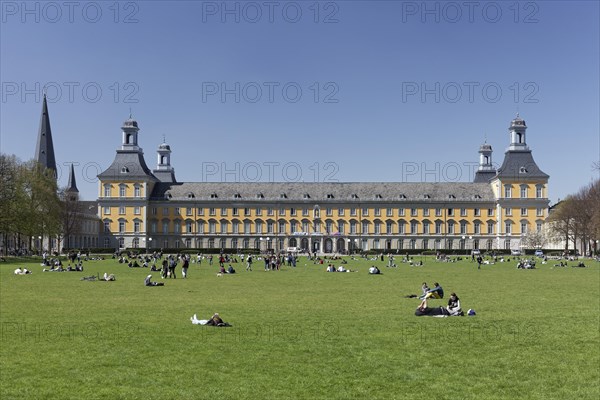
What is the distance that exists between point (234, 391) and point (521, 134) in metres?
107

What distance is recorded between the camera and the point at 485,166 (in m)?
122

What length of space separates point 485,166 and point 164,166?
62.0 meters

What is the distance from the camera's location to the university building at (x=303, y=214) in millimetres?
110125

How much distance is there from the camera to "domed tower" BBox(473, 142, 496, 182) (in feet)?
398

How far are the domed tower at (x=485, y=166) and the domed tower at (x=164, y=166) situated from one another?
58.8m

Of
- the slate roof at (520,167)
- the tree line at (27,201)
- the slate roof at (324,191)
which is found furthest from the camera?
the slate roof at (324,191)

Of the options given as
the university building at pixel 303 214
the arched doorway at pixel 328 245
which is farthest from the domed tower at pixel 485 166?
the arched doorway at pixel 328 245

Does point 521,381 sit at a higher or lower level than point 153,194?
lower

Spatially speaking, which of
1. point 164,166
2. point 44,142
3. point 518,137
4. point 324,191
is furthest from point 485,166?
point 44,142

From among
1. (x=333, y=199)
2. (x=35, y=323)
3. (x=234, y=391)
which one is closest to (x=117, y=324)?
(x=35, y=323)

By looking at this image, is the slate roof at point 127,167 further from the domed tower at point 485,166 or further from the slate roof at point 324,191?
the domed tower at point 485,166

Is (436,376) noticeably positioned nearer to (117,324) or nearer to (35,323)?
(117,324)

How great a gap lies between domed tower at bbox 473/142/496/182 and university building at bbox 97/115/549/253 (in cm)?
769

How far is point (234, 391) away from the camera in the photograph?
1080 cm
